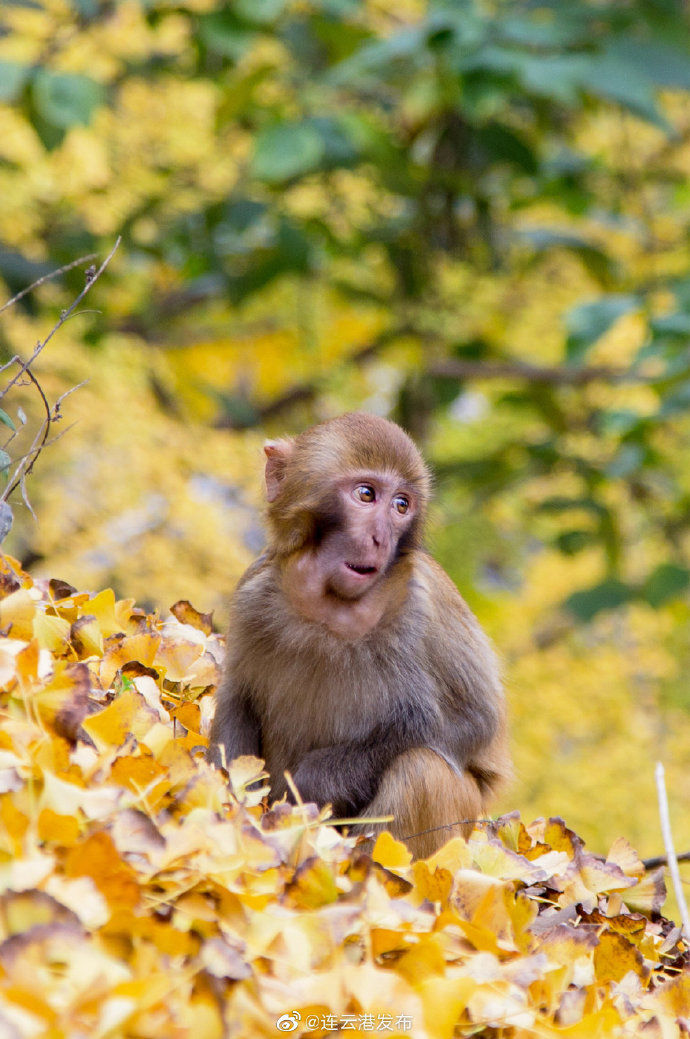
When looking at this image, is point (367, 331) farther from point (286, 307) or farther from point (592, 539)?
point (592, 539)

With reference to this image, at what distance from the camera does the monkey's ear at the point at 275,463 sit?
2.81 m

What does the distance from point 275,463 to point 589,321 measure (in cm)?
264

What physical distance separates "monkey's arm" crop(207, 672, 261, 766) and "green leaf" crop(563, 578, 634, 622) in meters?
3.36

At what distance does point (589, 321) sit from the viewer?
506 centimetres

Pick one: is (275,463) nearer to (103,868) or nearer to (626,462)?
(103,868)

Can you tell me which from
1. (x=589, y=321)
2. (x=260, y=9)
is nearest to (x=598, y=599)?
(x=589, y=321)

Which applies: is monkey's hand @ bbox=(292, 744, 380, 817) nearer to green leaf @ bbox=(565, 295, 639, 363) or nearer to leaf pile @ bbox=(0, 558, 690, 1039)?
leaf pile @ bbox=(0, 558, 690, 1039)

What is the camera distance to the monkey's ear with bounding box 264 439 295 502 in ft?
9.21

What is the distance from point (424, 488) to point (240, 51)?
328 centimetres

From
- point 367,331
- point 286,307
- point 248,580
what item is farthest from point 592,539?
point 248,580

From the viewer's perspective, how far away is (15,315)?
6020 mm

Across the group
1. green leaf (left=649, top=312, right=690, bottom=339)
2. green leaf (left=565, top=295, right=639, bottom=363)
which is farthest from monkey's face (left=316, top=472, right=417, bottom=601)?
green leaf (left=565, top=295, right=639, bottom=363)

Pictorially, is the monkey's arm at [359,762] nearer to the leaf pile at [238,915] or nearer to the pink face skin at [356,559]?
the pink face skin at [356,559]

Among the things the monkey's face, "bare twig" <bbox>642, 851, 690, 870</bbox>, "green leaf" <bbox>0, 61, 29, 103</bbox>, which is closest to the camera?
"bare twig" <bbox>642, 851, 690, 870</bbox>
